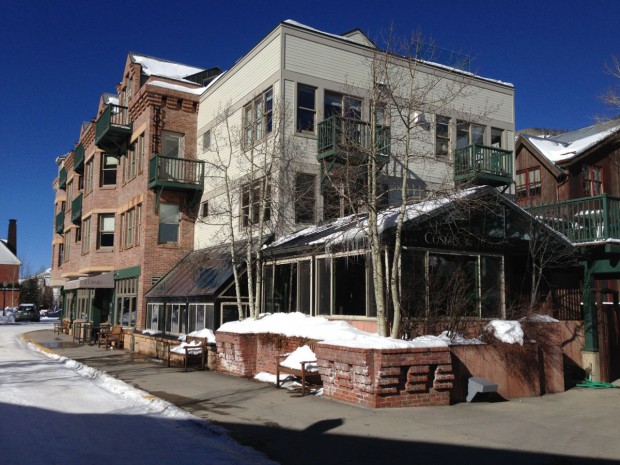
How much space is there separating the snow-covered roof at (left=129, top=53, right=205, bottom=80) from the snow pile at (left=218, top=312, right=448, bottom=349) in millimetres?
17194

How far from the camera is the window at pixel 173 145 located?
83.7ft

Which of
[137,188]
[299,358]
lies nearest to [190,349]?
[299,358]

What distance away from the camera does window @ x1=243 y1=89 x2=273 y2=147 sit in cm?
2027

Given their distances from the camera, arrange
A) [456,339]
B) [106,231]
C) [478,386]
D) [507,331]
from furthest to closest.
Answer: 1. [106,231]
2. [507,331]
3. [456,339]
4. [478,386]

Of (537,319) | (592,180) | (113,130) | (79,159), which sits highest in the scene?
(79,159)

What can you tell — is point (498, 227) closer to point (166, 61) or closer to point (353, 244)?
point (353, 244)

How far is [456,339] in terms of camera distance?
475 inches

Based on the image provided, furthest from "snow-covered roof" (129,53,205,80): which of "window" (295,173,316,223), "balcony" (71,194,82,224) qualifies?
"window" (295,173,316,223)

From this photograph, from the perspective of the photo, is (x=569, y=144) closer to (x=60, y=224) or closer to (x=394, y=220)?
(x=394, y=220)

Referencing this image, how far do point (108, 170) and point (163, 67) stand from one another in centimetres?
592

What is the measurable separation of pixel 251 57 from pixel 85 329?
14.9 m

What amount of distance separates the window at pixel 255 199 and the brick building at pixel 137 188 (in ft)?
14.7

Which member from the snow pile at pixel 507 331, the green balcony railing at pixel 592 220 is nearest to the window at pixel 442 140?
the green balcony railing at pixel 592 220

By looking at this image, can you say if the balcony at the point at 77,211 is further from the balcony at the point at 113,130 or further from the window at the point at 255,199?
the window at the point at 255,199
